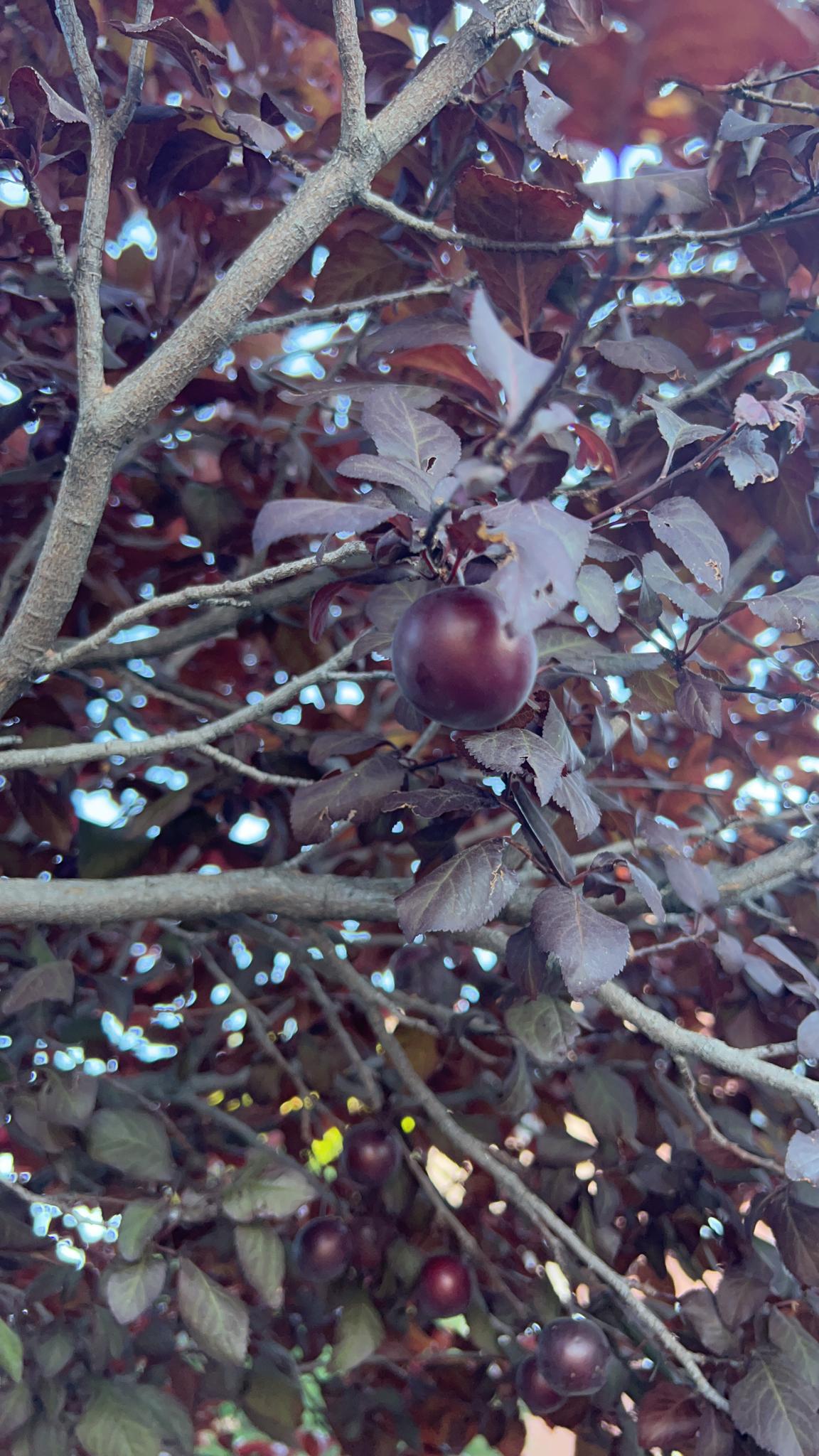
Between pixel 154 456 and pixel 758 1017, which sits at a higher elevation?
pixel 154 456

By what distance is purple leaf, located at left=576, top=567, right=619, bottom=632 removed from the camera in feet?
2.21

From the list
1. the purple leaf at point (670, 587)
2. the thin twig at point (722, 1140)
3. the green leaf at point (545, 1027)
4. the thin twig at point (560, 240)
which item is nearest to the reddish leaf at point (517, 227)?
the thin twig at point (560, 240)

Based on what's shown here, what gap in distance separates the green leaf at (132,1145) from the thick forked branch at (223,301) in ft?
2.09

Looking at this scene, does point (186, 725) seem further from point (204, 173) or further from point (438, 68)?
point (438, 68)

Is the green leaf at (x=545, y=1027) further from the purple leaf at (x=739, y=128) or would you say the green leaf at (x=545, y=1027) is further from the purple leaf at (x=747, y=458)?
the purple leaf at (x=739, y=128)

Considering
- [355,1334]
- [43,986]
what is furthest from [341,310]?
[355,1334]

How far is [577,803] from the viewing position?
29.9 inches

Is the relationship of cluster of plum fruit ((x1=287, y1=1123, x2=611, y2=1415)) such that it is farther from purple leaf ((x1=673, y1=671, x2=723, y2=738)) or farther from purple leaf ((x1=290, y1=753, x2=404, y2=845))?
purple leaf ((x1=673, y1=671, x2=723, y2=738))

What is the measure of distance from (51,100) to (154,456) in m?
0.54

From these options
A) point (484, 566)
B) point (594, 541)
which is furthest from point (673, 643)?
point (484, 566)

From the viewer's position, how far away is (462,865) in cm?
80

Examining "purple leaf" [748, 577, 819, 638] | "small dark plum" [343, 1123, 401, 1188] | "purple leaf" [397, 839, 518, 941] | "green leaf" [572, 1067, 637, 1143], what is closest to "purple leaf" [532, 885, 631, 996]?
"purple leaf" [397, 839, 518, 941]

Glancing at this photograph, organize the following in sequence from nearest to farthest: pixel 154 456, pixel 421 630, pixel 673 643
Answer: pixel 421 630 → pixel 673 643 → pixel 154 456

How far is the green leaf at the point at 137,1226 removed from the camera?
0.99 metres
